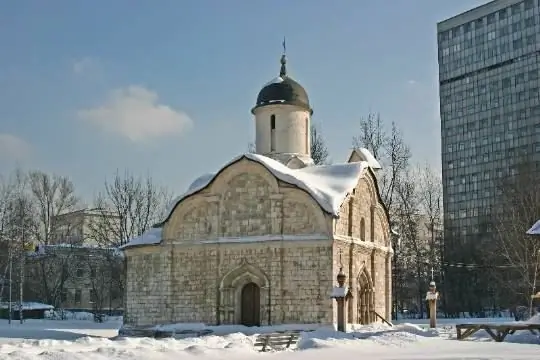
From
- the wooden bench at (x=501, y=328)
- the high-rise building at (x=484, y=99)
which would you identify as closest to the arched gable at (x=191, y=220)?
the wooden bench at (x=501, y=328)

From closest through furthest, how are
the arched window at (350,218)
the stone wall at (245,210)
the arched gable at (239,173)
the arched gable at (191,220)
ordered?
1. the stone wall at (245,210)
2. the arched gable at (239,173)
3. the arched window at (350,218)
4. the arched gable at (191,220)

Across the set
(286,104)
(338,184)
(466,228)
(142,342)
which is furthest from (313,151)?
(466,228)

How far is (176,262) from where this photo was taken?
24.7m

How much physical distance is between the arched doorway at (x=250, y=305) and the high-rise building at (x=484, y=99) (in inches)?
1889

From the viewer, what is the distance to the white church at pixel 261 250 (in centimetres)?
2278

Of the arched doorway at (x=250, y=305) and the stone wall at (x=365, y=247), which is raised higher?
the stone wall at (x=365, y=247)

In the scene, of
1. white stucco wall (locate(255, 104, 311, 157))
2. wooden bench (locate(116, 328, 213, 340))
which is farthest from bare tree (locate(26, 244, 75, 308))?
white stucco wall (locate(255, 104, 311, 157))

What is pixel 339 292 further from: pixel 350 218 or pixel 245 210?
pixel 245 210

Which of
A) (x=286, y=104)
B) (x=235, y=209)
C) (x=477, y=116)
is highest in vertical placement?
(x=477, y=116)

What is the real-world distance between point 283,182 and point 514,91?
5463 cm

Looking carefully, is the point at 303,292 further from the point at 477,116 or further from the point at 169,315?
the point at 477,116

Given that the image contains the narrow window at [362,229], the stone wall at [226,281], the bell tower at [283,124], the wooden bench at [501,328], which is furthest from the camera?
the bell tower at [283,124]

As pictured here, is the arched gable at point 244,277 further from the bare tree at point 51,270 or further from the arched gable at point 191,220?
the bare tree at point 51,270

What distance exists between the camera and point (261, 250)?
23.4m
